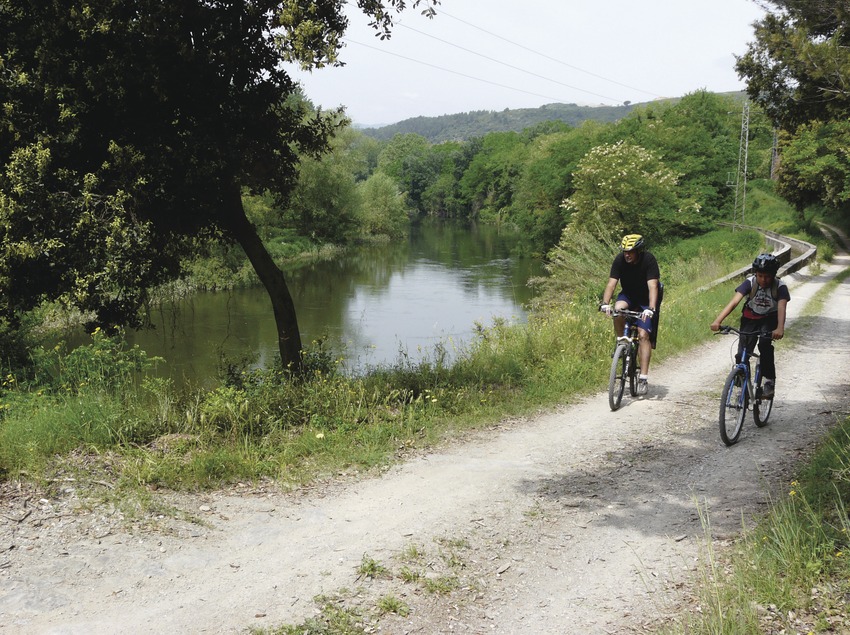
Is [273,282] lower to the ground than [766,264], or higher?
lower

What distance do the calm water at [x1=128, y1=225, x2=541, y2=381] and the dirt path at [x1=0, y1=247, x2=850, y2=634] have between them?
656 centimetres

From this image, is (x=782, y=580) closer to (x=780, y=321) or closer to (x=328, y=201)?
(x=780, y=321)

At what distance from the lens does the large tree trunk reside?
31.4 ft

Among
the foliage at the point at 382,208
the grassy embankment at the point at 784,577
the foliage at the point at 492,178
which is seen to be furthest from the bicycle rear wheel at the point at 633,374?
the foliage at the point at 492,178

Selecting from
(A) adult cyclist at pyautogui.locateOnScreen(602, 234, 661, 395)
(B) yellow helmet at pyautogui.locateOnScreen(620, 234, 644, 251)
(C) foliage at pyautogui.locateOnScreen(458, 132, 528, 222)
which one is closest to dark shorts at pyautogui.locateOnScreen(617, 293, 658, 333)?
(A) adult cyclist at pyautogui.locateOnScreen(602, 234, 661, 395)

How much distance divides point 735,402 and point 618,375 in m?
1.59

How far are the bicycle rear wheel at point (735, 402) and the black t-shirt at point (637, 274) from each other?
1.62 meters

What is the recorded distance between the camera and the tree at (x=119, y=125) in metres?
7.37

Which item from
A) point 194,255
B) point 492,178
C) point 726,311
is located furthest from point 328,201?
point 492,178

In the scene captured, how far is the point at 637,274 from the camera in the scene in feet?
25.9

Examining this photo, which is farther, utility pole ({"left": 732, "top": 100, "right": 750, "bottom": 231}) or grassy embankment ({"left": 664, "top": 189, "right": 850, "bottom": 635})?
utility pole ({"left": 732, "top": 100, "right": 750, "bottom": 231})

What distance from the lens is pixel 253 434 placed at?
260 inches

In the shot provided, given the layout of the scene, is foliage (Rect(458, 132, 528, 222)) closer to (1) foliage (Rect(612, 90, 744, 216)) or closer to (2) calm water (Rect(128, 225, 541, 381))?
(1) foliage (Rect(612, 90, 744, 216))

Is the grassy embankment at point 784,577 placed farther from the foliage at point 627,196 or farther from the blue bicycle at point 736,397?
the foliage at point 627,196
